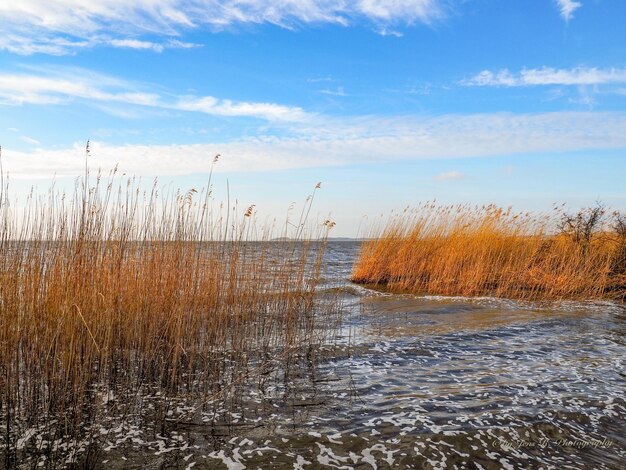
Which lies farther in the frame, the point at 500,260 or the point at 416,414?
the point at 500,260

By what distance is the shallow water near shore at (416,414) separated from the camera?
10.9 feet

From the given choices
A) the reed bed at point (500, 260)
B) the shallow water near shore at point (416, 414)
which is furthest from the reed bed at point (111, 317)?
the reed bed at point (500, 260)

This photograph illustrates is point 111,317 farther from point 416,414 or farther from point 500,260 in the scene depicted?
point 500,260

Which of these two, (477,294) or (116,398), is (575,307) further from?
(116,398)

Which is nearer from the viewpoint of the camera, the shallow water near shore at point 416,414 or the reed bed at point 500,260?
the shallow water near shore at point 416,414

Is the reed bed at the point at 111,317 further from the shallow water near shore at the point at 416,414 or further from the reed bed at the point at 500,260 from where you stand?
the reed bed at the point at 500,260

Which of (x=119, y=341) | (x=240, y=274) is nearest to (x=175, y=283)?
(x=119, y=341)

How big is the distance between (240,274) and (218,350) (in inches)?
59.8

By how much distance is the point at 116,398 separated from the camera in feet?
13.5

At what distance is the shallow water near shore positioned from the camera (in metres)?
3.31

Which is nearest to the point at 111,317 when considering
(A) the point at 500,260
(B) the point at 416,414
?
(B) the point at 416,414

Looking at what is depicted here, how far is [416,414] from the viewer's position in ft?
13.1

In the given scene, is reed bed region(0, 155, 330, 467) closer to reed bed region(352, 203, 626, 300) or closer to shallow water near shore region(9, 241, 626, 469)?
shallow water near shore region(9, 241, 626, 469)

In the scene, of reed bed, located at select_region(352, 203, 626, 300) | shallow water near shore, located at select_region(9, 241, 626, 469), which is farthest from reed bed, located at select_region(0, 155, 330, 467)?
reed bed, located at select_region(352, 203, 626, 300)
